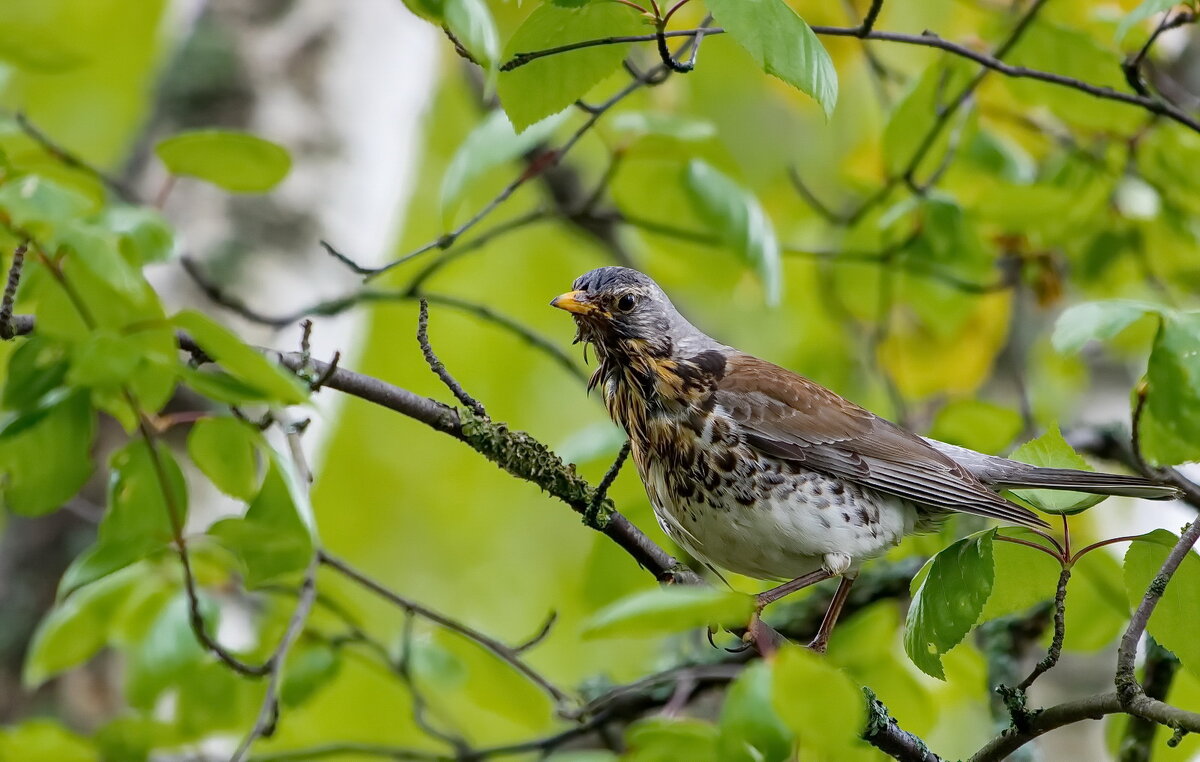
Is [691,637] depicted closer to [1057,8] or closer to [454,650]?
[454,650]

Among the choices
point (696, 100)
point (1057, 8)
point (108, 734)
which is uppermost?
point (696, 100)

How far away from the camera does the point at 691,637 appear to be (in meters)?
5.06

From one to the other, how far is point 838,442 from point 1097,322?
1482mm

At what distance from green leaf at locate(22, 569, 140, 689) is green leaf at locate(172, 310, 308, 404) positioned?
6.21 feet

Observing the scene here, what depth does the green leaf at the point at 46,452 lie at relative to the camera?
2059 mm

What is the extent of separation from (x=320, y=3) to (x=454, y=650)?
2.86 metres

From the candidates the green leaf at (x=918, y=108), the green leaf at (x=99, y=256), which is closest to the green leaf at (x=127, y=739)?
the green leaf at (x=99, y=256)

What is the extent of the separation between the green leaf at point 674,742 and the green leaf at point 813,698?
0.21m

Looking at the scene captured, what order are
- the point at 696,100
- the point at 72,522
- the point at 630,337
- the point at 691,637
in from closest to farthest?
the point at 630,337 → the point at 72,522 → the point at 691,637 → the point at 696,100

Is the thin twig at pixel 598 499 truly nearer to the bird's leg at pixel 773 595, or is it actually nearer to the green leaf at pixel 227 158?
the bird's leg at pixel 773 595

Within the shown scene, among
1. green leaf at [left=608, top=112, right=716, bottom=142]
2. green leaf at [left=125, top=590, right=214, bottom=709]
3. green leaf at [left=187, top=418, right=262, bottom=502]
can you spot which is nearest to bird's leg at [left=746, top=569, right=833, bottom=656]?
green leaf at [left=187, top=418, right=262, bottom=502]

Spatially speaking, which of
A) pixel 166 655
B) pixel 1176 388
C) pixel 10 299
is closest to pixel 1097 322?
pixel 1176 388

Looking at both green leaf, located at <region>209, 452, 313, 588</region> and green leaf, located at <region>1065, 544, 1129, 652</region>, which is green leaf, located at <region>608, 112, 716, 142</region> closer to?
green leaf, located at <region>209, 452, 313, 588</region>

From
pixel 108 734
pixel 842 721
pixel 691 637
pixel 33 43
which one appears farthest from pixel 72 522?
pixel 842 721
